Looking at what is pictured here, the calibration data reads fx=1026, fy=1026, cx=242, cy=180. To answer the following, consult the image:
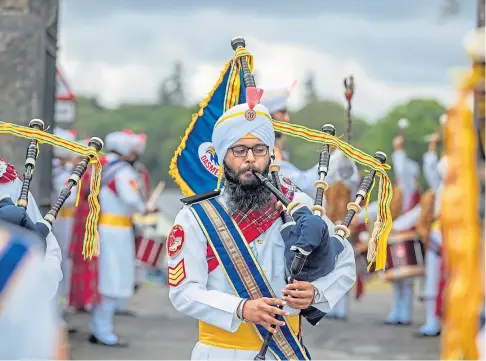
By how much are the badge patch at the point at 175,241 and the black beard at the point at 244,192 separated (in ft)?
0.76

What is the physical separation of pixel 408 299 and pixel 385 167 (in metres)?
6.85

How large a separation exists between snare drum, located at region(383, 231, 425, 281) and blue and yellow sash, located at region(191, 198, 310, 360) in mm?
6538

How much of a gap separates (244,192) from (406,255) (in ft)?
21.9

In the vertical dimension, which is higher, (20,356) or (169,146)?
(169,146)

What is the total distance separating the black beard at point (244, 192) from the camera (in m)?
4.07

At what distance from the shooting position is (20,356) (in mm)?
2057

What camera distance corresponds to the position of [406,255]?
10.5m

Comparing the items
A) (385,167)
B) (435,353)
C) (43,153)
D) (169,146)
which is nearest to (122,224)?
(43,153)

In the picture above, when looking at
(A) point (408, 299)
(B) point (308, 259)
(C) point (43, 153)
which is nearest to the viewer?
(B) point (308, 259)

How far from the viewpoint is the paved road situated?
8.96 metres

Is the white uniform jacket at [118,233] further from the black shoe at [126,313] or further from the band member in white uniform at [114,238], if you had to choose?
the black shoe at [126,313]

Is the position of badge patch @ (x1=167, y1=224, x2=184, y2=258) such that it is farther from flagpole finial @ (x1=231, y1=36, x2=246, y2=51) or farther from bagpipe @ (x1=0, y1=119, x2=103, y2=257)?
flagpole finial @ (x1=231, y1=36, x2=246, y2=51)

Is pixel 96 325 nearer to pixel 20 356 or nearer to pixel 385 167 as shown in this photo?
pixel 385 167

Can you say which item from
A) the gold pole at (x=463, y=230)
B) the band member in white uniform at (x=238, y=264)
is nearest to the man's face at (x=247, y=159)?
the band member in white uniform at (x=238, y=264)
